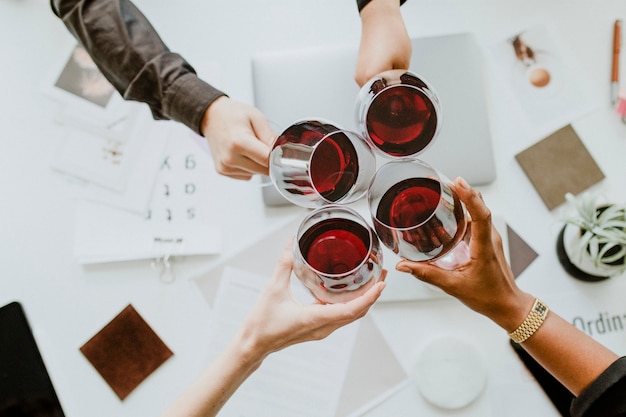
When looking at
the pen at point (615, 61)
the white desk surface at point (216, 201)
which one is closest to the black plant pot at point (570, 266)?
the white desk surface at point (216, 201)

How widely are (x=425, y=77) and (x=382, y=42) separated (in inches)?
6.1

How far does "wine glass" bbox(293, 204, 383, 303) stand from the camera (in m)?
0.70

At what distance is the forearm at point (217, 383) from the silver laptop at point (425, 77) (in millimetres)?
323

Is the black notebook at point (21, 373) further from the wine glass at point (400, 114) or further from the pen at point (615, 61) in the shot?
the pen at point (615, 61)

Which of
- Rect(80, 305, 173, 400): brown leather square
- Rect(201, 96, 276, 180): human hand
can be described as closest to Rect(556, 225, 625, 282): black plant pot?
Rect(201, 96, 276, 180): human hand

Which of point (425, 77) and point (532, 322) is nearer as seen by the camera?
point (532, 322)

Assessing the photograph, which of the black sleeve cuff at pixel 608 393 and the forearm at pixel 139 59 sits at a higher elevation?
the forearm at pixel 139 59

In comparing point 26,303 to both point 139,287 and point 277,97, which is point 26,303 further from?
point 277,97

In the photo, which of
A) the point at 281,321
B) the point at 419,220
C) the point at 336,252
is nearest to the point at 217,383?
the point at 281,321

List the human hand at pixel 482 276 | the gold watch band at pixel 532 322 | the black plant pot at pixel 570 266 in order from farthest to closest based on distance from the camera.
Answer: the black plant pot at pixel 570 266
the gold watch band at pixel 532 322
the human hand at pixel 482 276

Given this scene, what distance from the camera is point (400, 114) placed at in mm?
729

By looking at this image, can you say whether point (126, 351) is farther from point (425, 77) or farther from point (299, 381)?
point (425, 77)

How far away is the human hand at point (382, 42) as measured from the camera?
84cm

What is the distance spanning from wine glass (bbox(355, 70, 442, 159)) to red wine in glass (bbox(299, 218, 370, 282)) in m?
0.11
